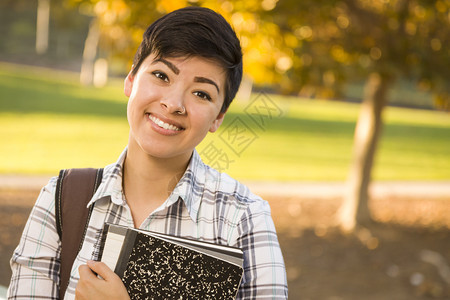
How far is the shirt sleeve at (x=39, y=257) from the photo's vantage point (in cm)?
149

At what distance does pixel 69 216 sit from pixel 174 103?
1.41ft

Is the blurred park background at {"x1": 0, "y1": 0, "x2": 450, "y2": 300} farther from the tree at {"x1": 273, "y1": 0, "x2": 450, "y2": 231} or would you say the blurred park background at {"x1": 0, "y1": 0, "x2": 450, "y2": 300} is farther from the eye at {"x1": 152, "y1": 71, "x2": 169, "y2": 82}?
the eye at {"x1": 152, "y1": 71, "x2": 169, "y2": 82}

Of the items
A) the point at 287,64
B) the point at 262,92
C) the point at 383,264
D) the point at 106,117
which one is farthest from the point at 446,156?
Result: the point at 262,92

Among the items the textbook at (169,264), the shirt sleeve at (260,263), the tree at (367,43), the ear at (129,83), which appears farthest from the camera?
the tree at (367,43)

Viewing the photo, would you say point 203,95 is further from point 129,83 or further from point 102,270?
point 102,270

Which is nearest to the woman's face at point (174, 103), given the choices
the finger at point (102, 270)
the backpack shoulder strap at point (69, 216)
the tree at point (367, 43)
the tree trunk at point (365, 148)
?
the backpack shoulder strap at point (69, 216)

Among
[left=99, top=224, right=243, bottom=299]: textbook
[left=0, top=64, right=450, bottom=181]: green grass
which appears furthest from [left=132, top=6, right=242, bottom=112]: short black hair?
[left=0, top=64, right=450, bottom=181]: green grass

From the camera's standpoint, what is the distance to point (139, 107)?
148 cm

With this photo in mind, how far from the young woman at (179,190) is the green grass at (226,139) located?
496 centimetres

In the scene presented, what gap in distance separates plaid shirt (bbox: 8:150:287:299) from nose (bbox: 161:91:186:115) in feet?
0.72

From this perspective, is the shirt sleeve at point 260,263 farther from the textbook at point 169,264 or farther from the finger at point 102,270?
the finger at point 102,270

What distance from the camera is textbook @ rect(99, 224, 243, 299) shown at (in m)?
1.30

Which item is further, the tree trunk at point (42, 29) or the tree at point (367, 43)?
the tree trunk at point (42, 29)

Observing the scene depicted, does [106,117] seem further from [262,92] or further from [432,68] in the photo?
[262,92]
